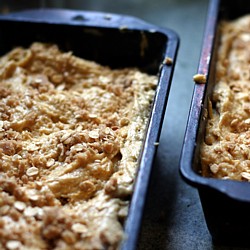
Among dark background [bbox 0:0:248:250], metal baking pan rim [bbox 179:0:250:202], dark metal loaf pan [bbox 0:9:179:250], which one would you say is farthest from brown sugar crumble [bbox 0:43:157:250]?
dark background [bbox 0:0:248:250]

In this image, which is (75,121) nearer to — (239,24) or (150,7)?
(239,24)

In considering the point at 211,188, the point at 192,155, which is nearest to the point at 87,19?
the point at 192,155

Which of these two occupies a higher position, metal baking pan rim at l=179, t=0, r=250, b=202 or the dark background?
metal baking pan rim at l=179, t=0, r=250, b=202

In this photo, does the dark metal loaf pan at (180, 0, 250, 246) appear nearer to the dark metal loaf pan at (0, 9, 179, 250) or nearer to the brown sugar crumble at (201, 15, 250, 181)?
the brown sugar crumble at (201, 15, 250, 181)

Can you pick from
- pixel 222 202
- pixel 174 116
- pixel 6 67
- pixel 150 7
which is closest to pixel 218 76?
pixel 174 116

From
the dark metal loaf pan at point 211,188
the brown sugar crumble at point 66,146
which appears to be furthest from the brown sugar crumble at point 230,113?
the brown sugar crumble at point 66,146

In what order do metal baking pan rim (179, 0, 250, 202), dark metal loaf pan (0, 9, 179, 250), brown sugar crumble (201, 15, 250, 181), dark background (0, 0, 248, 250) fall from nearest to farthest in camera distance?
1. metal baking pan rim (179, 0, 250, 202)
2. brown sugar crumble (201, 15, 250, 181)
3. dark background (0, 0, 248, 250)
4. dark metal loaf pan (0, 9, 179, 250)

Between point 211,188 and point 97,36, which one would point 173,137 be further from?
point 211,188
